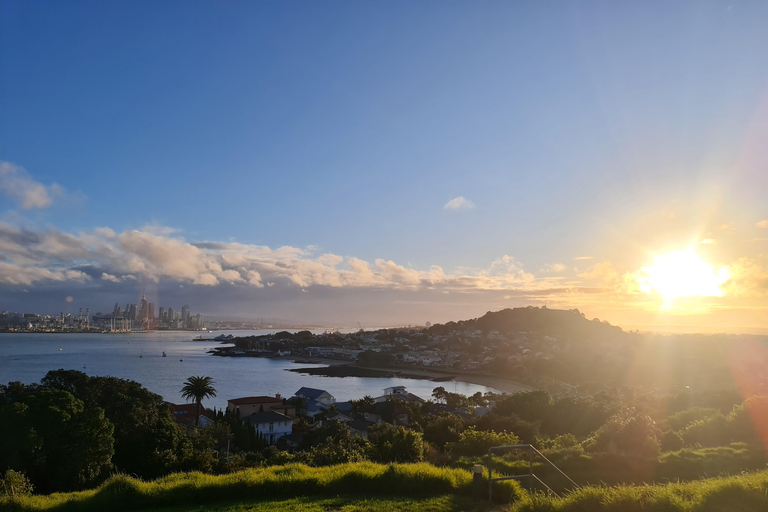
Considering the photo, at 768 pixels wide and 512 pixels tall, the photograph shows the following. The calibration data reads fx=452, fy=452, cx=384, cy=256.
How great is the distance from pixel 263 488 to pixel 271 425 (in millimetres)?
23048

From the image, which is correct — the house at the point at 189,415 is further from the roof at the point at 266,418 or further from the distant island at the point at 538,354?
the distant island at the point at 538,354

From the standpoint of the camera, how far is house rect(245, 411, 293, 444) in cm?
2700

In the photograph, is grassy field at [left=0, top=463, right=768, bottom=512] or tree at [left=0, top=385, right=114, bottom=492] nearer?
grassy field at [left=0, top=463, right=768, bottom=512]

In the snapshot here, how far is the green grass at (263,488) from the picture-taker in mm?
6066

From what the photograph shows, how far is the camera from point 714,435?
11133 mm

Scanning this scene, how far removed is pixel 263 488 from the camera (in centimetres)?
636

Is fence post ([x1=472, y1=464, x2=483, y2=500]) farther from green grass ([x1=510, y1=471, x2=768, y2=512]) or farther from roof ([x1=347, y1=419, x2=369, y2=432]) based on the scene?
roof ([x1=347, y1=419, x2=369, y2=432])

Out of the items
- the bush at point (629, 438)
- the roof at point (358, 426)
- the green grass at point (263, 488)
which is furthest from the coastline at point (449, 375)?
the green grass at point (263, 488)

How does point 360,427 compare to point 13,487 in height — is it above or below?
below

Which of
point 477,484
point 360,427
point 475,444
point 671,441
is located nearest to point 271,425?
point 360,427

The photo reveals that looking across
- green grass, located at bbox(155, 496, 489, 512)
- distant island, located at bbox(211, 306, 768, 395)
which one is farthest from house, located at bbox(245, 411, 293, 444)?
distant island, located at bbox(211, 306, 768, 395)

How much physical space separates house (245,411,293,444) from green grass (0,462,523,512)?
2153 centimetres

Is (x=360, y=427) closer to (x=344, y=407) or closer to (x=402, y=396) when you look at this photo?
(x=344, y=407)

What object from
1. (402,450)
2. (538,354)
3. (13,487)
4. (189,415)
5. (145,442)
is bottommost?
(538,354)
